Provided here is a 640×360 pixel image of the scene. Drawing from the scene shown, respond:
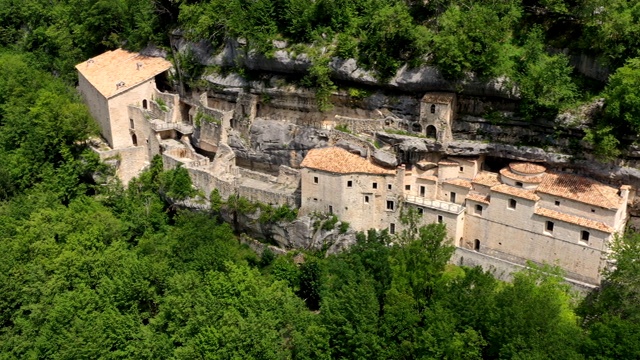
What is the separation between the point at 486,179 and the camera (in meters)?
43.6

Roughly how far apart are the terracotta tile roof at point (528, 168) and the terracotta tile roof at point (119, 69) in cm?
3246

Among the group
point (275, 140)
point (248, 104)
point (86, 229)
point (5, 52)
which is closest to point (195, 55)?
point (248, 104)

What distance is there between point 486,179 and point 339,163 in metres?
10.2

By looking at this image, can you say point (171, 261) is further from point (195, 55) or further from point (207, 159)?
point (195, 55)

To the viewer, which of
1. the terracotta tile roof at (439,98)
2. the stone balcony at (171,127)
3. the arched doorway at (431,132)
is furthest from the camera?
the stone balcony at (171,127)

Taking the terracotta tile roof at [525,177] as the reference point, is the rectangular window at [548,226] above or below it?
below

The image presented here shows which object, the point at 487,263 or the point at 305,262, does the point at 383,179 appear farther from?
the point at 487,263

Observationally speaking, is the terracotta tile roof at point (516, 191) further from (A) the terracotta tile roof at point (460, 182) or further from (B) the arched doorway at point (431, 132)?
(B) the arched doorway at point (431, 132)

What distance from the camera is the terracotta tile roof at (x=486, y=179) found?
1694 inches

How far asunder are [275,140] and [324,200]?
298 inches

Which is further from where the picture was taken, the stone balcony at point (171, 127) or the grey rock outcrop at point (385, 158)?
the stone balcony at point (171, 127)

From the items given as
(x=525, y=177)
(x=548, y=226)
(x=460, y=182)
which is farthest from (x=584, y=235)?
(x=460, y=182)

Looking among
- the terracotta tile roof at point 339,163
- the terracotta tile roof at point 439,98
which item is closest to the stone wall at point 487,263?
the terracotta tile roof at point 339,163

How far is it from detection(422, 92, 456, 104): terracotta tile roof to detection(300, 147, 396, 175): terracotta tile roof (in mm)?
5644
